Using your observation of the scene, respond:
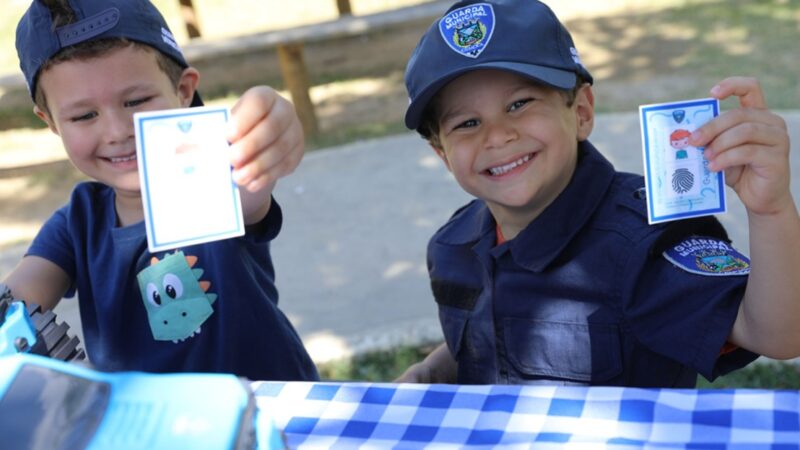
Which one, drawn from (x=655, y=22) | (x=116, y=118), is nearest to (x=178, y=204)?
(x=116, y=118)

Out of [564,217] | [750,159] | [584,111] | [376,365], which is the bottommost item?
[376,365]

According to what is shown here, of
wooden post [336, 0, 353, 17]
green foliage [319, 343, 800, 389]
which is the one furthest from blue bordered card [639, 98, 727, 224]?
wooden post [336, 0, 353, 17]

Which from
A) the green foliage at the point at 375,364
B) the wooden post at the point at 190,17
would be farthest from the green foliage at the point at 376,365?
the wooden post at the point at 190,17

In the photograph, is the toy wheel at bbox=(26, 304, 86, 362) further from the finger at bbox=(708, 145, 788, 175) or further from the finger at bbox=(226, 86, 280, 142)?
the finger at bbox=(708, 145, 788, 175)

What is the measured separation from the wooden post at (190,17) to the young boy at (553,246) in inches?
227

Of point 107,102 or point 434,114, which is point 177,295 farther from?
point 434,114

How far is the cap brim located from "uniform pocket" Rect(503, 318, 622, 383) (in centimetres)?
43

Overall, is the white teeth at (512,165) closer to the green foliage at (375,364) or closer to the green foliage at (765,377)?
the green foliage at (765,377)

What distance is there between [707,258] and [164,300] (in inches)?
40.2

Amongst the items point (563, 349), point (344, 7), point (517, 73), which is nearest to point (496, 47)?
point (517, 73)

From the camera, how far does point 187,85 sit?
1.78 metres

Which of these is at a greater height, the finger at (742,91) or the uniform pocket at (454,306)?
the finger at (742,91)

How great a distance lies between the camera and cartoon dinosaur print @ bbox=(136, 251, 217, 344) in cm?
175

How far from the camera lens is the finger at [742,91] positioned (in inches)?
48.8
